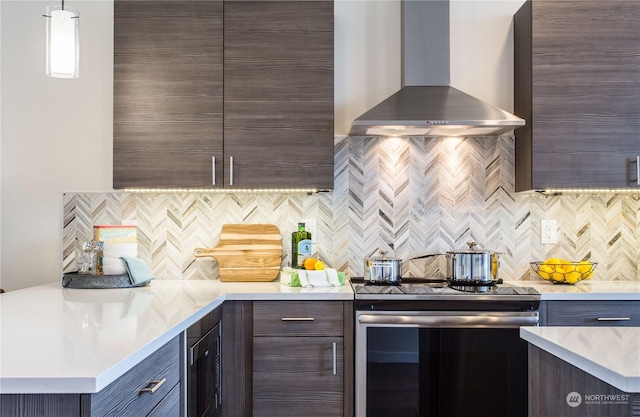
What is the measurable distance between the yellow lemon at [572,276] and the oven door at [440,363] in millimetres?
426

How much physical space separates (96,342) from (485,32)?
104 inches

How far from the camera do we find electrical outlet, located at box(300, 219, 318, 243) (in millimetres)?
2977

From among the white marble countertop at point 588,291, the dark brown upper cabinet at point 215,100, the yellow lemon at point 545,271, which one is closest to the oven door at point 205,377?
the dark brown upper cabinet at point 215,100

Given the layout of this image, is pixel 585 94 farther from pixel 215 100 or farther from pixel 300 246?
pixel 215 100

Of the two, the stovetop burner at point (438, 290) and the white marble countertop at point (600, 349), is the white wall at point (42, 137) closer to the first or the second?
the stovetop burner at point (438, 290)

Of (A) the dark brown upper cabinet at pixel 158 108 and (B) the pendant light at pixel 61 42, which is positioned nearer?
(B) the pendant light at pixel 61 42

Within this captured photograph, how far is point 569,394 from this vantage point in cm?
125

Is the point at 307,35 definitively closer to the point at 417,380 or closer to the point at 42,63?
the point at 42,63

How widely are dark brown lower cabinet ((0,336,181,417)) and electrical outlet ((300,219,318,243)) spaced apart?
140cm

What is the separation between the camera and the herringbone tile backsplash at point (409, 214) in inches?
117

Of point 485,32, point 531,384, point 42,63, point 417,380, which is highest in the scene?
point 485,32

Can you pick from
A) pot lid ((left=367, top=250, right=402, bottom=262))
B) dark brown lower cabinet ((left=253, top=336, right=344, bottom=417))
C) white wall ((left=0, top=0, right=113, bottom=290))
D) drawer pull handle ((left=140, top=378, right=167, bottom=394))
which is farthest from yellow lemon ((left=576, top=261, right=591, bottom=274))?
white wall ((left=0, top=0, right=113, bottom=290))

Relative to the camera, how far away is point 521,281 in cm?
293

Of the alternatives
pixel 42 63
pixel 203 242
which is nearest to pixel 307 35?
pixel 203 242
